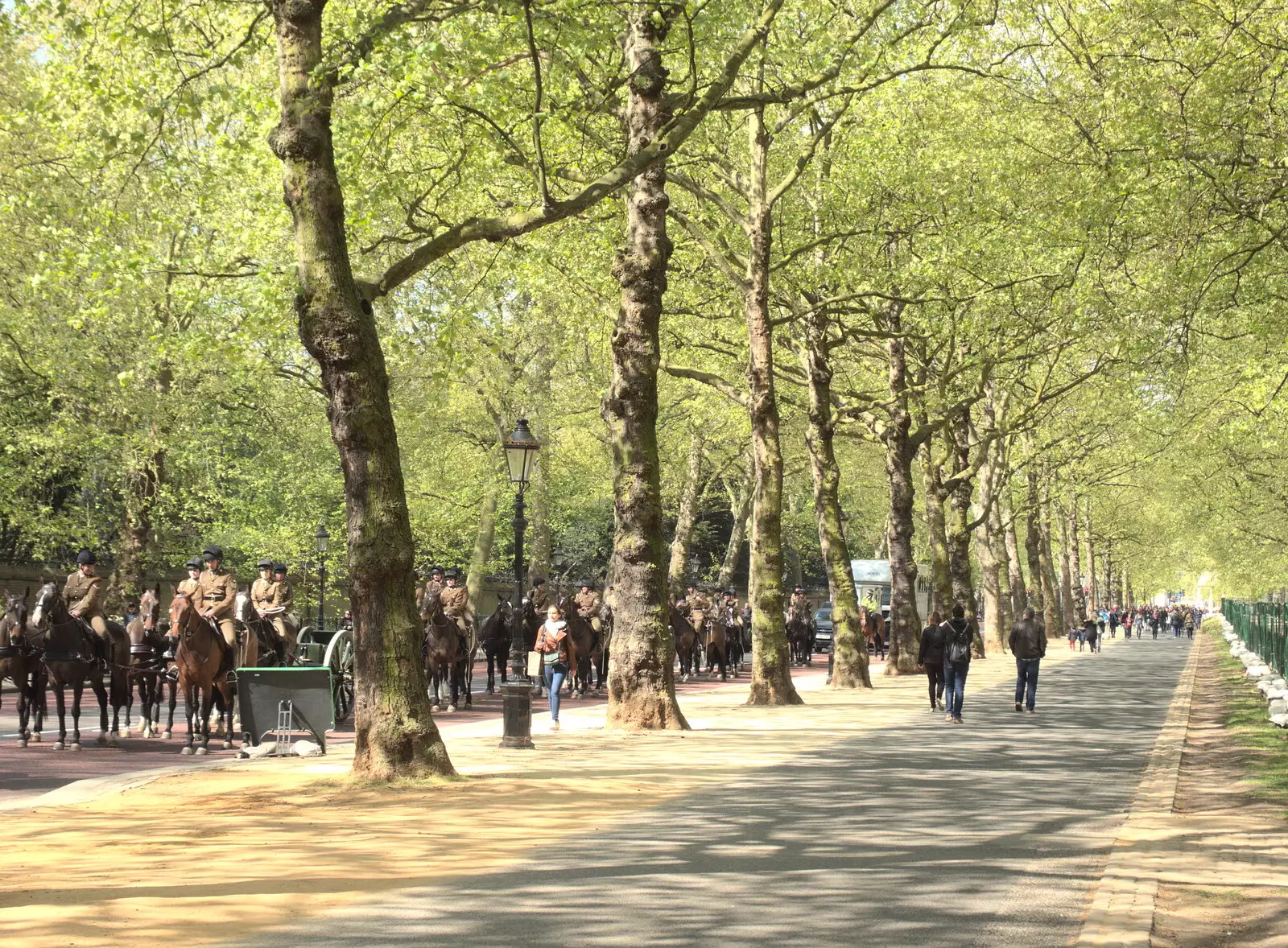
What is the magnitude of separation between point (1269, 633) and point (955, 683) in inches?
622

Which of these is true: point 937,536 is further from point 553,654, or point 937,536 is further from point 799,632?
point 553,654

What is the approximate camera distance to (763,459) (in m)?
27.8

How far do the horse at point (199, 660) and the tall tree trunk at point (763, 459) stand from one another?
10.4 meters

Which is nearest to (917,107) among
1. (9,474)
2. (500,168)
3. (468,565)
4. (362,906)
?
(500,168)

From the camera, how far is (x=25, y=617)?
800 inches

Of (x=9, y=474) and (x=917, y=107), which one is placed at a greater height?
(x=917, y=107)

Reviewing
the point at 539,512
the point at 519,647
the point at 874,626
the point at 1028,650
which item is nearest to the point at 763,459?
the point at 1028,650

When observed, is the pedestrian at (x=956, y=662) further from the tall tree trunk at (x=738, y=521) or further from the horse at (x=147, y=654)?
the tall tree trunk at (x=738, y=521)

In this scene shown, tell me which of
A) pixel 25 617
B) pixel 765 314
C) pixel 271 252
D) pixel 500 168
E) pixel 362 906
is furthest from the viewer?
pixel 271 252

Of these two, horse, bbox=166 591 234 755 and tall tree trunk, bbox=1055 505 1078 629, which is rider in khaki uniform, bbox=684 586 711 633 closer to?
horse, bbox=166 591 234 755

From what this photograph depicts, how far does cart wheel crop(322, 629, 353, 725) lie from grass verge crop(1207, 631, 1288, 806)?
450 inches

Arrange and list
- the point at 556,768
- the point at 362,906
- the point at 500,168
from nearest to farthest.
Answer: the point at 362,906 < the point at 556,768 < the point at 500,168

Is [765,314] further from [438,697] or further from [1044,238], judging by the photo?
[438,697]

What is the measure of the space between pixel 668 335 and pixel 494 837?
23189 millimetres
